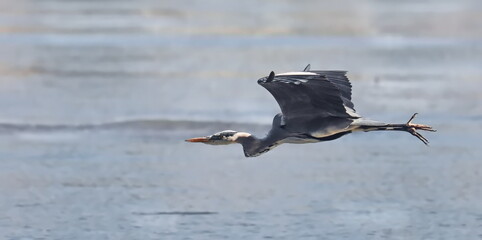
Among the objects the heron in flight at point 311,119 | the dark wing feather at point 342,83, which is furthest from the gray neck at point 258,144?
the dark wing feather at point 342,83

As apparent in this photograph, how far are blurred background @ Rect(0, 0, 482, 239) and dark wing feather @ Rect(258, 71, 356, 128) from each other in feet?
4.07

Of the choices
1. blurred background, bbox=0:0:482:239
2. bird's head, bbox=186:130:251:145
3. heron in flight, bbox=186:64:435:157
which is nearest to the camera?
heron in flight, bbox=186:64:435:157

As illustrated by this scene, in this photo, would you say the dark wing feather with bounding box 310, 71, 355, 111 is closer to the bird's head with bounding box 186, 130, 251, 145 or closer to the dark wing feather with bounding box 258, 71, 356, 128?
the dark wing feather with bounding box 258, 71, 356, 128

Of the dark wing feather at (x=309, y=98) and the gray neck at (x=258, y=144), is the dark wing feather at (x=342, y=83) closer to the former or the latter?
the dark wing feather at (x=309, y=98)

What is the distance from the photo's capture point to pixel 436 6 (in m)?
28.8

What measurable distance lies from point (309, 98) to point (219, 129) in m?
5.32

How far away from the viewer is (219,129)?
14.1 m

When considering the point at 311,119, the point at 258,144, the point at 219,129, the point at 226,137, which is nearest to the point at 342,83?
the point at 311,119

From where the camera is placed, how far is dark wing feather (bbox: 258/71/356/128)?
8.64 metres

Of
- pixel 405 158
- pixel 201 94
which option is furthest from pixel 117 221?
pixel 201 94

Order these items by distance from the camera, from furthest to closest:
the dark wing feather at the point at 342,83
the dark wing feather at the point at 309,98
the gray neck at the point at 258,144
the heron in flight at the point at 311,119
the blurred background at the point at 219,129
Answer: the blurred background at the point at 219,129
the dark wing feather at the point at 342,83
the gray neck at the point at 258,144
the heron in flight at the point at 311,119
the dark wing feather at the point at 309,98

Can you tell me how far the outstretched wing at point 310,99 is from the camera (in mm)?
8641

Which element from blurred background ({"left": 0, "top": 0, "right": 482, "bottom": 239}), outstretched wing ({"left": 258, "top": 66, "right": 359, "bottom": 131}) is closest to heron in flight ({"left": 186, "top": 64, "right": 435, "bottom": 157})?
outstretched wing ({"left": 258, "top": 66, "right": 359, "bottom": 131})

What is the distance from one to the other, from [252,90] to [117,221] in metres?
6.66
